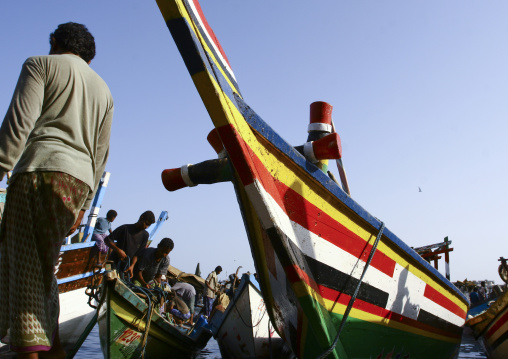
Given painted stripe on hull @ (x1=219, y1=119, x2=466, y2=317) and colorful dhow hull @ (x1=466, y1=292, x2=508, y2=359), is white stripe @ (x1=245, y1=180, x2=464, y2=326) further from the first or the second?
colorful dhow hull @ (x1=466, y1=292, x2=508, y2=359)

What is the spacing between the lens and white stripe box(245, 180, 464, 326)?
270 centimetres

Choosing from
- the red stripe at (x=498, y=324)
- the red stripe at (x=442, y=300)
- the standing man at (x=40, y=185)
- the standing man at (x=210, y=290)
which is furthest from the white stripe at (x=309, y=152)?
the standing man at (x=210, y=290)

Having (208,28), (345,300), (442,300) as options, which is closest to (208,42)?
(208,28)

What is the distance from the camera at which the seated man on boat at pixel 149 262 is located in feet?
21.4

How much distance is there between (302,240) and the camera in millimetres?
3055

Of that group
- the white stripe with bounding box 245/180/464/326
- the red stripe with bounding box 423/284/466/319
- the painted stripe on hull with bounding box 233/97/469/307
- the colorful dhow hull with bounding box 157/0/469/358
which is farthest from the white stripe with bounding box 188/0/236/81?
the red stripe with bounding box 423/284/466/319

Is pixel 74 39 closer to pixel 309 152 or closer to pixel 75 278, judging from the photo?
pixel 309 152

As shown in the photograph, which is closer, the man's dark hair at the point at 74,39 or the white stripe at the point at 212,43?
the man's dark hair at the point at 74,39

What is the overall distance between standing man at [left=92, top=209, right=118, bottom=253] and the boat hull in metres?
2.99

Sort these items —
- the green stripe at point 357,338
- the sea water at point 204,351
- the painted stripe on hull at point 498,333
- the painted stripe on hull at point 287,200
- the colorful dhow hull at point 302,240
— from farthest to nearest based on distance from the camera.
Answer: the sea water at point 204,351, the painted stripe on hull at point 498,333, the green stripe at point 357,338, the painted stripe on hull at point 287,200, the colorful dhow hull at point 302,240

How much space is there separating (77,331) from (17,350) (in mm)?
6603

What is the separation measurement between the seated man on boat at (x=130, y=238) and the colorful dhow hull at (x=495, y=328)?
5.10 meters

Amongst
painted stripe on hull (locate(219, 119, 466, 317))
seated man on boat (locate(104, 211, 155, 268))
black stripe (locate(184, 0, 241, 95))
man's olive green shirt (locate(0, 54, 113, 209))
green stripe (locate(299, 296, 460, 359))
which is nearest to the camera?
man's olive green shirt (locate(0, 54, 113, 209))

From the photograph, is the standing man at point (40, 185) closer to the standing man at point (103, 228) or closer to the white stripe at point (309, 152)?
the white stripe at point (309, 152)
